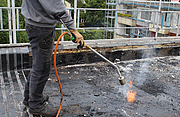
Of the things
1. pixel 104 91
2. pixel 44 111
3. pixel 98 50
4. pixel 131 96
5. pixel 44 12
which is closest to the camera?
pixel 44 12

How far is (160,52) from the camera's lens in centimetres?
621

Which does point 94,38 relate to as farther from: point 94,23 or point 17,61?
point 17,61

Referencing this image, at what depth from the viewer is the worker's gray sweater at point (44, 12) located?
238 centimetres

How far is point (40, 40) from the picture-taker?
8.57 ft

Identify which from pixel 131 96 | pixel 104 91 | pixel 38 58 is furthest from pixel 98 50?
pixel 38 58

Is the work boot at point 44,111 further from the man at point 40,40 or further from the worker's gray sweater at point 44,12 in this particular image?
the worker's gray sweater at point 44,12

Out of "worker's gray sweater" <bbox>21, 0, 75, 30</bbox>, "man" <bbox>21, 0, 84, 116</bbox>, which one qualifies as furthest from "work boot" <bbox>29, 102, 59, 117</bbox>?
"worker's gray sweater" <bbox>21, 0, 75, 30</bbox>

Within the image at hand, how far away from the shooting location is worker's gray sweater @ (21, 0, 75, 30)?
2382mm

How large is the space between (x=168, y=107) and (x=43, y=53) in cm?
205

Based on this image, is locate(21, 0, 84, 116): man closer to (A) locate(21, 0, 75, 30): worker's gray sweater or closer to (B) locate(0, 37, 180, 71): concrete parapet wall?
(A) locate(21, 0, 75, 30): worker's gray sweater

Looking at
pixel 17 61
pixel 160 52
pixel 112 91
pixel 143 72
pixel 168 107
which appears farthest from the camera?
pixel 160 52

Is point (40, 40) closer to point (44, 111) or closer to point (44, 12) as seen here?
point (44, 12)

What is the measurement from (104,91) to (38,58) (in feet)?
4.80

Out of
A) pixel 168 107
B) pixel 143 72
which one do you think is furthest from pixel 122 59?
pixel 168 107
